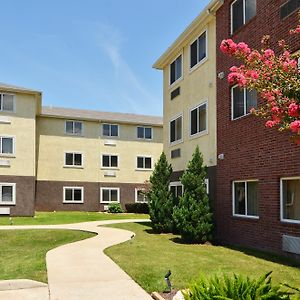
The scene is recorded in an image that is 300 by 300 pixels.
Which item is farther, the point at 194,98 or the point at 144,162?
the point at 144,162

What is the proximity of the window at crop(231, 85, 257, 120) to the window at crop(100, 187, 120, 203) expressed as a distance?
24.8 m

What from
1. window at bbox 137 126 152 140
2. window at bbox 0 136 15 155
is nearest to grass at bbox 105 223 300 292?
window at bbox 0 136 15 155

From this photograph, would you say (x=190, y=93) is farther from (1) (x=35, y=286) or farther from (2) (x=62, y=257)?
(1) (x=35, y=286)

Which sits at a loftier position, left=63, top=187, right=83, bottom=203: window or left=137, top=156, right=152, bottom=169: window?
left=137, top=156, right=152, bottom=169: window

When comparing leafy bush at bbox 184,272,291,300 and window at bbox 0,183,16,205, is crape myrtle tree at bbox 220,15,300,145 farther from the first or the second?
window at bbox 0,183,16,205

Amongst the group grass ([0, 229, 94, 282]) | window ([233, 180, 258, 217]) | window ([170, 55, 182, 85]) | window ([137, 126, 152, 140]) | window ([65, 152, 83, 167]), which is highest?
window ([170, 55, 182, 85])

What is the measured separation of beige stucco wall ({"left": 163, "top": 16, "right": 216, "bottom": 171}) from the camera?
1706cm

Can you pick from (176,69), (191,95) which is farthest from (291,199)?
(176,69)

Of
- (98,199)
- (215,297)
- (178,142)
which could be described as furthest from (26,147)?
(215,297)

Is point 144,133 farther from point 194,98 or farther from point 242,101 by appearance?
point 242,101

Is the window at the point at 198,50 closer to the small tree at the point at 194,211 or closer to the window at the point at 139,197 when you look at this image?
the small tree at the point at 194,211

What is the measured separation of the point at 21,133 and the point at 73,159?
7.18 m

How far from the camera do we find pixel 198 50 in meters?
18.7

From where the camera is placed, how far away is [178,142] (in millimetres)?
20719
